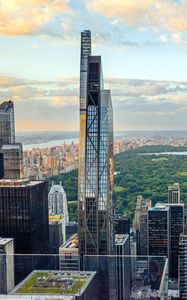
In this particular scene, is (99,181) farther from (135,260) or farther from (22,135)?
(135,260)

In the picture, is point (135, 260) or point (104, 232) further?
point (104, 232)

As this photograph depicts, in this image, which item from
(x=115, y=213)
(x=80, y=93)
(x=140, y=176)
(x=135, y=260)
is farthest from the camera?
(x=140, y=176)

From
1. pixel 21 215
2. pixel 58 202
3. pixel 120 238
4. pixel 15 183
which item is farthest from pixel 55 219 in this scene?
pixel 120 238

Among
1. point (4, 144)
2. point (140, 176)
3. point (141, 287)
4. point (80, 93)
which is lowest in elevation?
point (141, 287)

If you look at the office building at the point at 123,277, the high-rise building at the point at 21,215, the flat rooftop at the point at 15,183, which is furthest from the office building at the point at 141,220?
the office building at the point at 123,277

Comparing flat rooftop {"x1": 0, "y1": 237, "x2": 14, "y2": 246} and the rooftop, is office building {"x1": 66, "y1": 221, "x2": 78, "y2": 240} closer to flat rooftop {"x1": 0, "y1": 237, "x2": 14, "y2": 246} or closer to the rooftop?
flat rooftop {"x1": 0, "y1": 237, "x2": 14, "y2": 246}

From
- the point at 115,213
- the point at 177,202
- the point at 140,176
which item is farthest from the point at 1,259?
the point at 177,202

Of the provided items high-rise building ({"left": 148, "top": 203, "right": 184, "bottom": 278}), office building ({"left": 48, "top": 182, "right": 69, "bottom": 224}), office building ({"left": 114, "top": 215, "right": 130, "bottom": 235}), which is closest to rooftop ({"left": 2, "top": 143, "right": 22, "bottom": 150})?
office building ({"left": 48, "top": 182, "right": 69, "bottom": 224})

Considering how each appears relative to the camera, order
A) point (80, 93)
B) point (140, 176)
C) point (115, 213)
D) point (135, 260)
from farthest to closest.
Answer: point (140, 176)
point (115, 213)
point (80, 93)
point (135, 260)
